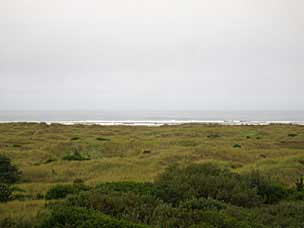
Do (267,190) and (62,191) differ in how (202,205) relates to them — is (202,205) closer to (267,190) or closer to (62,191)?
(267,190)

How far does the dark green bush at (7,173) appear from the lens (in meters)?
16.1

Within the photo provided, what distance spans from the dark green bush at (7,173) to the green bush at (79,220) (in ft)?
30.1

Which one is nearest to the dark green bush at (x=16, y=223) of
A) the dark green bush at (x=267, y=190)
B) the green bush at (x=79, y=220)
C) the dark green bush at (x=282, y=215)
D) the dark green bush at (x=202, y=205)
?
the green bush at (x=79, y=220)

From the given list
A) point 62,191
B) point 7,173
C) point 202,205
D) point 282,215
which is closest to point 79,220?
point 202,205

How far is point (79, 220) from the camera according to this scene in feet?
23.7

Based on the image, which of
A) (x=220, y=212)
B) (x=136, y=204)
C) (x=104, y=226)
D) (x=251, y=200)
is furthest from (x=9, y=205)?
(x=251, y=200)

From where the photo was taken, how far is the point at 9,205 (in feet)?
33.7

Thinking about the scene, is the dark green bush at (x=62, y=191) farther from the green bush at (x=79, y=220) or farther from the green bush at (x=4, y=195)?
the green bush at (x=79, y=220)

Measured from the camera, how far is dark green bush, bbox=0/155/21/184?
1606 centimetres

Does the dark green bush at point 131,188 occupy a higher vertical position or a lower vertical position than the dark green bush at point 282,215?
higher

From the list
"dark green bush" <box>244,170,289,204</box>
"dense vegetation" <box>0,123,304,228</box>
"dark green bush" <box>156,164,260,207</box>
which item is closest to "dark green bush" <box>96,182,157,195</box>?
"dense vegetation" <box>0,123,304,228</box>

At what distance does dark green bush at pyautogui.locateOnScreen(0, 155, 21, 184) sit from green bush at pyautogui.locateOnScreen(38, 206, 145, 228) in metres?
9.16

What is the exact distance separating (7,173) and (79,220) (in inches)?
404

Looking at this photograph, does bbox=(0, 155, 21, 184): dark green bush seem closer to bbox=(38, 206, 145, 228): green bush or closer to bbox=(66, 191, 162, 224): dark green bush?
bbox=(66, 191, 162, 224): dark green bush
